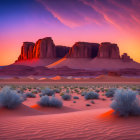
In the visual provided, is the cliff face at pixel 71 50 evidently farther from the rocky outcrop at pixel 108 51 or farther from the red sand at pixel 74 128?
the red sand at pixel 74 128

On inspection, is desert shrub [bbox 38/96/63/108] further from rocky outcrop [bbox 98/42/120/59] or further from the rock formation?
the rock formation

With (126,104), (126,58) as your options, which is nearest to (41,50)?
(126,58)

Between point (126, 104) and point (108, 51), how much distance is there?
115284 mm

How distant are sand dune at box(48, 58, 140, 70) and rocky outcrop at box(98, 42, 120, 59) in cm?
377

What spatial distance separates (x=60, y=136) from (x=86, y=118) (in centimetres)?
203

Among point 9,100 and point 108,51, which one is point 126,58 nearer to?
point 108,51

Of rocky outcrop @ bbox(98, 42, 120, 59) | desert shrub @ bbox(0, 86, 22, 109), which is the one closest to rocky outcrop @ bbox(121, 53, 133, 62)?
rocky outcrop @ bbox(98, 42, 120, 59)

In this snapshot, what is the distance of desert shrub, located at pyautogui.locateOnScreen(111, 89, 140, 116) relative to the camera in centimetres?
630

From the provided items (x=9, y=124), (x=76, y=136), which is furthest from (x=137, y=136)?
(x=9, y=124)

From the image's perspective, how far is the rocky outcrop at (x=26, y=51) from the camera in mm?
136800

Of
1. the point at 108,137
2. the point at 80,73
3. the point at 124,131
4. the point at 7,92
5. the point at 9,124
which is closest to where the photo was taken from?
the point at 108,137

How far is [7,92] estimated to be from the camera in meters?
8.89

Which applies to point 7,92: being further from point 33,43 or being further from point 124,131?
point 33,43

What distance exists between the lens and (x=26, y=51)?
139250 millimetres
